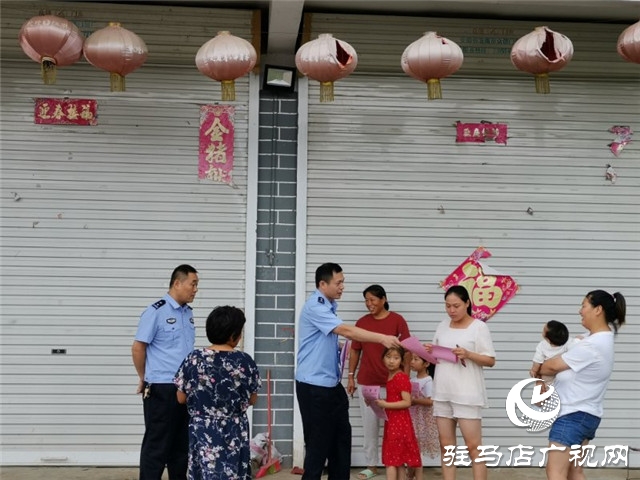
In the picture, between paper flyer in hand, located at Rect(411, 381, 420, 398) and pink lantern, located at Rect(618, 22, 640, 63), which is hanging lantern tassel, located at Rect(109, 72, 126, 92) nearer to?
paper flyer in hand, located at Rect(411, 381, 420, 398)

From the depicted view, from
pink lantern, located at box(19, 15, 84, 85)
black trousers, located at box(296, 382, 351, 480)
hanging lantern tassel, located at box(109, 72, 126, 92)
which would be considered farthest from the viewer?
hanging lantern tassel, located at box(109, 72, 126, 92)

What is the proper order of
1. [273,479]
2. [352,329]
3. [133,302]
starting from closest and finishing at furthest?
1. [352,329]
2. [273,479]
3. [133,302]

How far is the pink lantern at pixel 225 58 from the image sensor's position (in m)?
5.50

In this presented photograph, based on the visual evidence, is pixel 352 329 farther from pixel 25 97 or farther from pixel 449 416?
pixel 25 97

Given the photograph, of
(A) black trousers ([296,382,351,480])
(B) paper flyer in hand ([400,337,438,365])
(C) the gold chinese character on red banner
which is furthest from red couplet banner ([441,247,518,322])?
(C) the gold chinese character on red banner

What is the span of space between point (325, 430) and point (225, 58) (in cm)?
270

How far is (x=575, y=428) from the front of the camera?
13.7 feet

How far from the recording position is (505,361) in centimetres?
644

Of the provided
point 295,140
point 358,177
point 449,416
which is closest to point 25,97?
point 295,140

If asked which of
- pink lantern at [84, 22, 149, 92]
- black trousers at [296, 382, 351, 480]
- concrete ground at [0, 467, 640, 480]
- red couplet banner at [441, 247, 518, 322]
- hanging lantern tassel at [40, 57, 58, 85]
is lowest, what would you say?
concrete ground at [0, 467, 640, 480]

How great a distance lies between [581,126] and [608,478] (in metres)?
2.96

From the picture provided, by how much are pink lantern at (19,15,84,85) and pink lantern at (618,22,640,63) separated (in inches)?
158

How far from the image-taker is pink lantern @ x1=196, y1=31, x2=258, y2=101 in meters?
5.50
